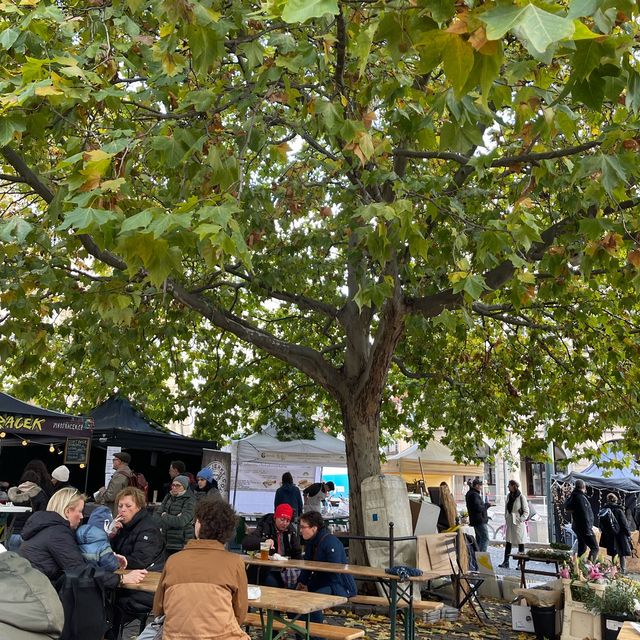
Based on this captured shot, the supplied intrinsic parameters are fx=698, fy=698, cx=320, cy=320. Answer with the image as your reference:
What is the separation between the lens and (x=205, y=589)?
14.1 ft

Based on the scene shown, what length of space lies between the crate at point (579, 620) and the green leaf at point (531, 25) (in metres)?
6.96

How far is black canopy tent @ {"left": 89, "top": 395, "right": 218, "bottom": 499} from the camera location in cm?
1178

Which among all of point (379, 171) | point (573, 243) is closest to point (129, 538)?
point (379, 171)

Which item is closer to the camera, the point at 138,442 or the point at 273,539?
the point at 273,539

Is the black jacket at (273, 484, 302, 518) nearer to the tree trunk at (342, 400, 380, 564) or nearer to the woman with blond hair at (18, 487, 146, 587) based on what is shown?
the tree trunk at (342, 400, 380, 564)

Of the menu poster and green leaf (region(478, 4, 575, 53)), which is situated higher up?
green leaf (region(478, 4, 575, 53))

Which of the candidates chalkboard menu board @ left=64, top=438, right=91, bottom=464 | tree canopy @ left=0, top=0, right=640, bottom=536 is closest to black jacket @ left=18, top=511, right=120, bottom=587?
tree canopy @ left=0, top=0, right=640, bottom=536

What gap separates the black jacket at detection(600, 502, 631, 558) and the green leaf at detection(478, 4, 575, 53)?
15.8 meters

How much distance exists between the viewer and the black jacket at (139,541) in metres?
6.68

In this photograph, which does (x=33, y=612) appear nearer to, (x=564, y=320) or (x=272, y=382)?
(x=564, y=320)

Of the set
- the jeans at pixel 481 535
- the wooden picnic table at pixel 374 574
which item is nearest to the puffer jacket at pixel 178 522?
the wooden picnic table at pixel 374 574

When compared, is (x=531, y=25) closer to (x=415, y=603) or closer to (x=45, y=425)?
(x=415, y=603)

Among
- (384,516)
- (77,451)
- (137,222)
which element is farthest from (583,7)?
(77,451)

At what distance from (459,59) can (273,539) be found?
7.40 m
